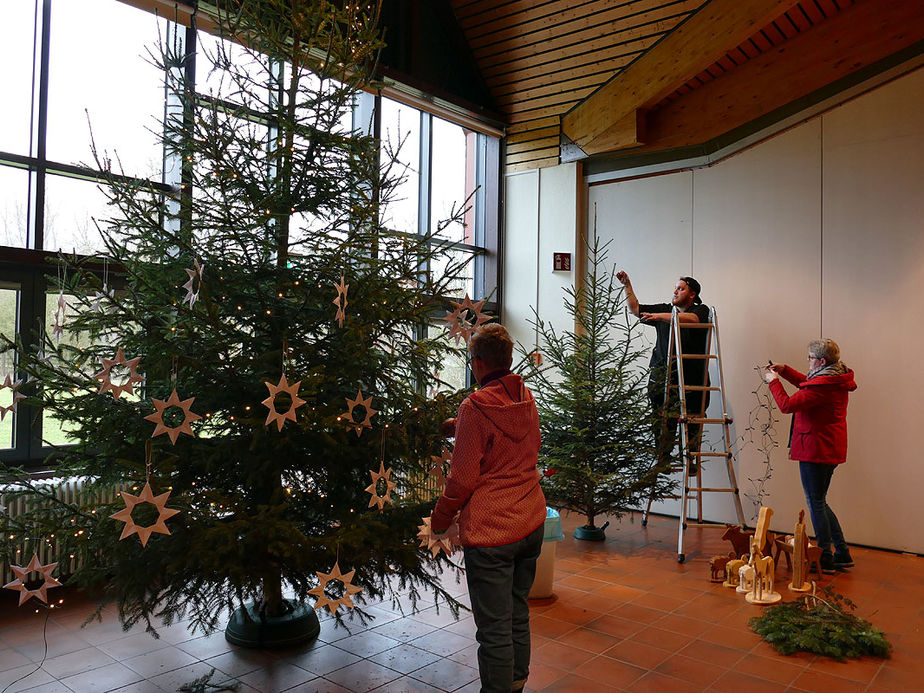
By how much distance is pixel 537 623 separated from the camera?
4.27m

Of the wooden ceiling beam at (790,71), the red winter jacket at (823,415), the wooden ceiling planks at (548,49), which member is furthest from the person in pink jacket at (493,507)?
the wooden ceiling planks at (548,49)

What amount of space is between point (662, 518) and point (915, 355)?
2799mm

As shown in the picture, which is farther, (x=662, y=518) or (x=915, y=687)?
(x=662, y=518)

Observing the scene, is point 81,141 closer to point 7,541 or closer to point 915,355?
point 7,541

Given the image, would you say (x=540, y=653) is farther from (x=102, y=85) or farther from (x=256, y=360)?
(x=102, y=85)

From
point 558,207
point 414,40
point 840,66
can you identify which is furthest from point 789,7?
point 414,40

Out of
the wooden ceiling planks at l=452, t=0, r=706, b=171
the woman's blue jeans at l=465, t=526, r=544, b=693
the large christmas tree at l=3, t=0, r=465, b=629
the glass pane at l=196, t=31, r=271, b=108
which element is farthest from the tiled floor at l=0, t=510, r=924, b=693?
the wooden ceiling planks at l=452, t=0, r=706, b=171

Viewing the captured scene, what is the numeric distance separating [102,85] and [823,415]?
19.1ft

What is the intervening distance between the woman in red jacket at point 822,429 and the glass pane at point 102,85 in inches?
196

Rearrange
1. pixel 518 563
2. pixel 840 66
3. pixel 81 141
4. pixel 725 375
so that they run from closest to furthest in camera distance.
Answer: pixel 518 563 → pixel 81 141 → pixel 840 66 → pixel 725 375

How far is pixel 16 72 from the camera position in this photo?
16.1 feet

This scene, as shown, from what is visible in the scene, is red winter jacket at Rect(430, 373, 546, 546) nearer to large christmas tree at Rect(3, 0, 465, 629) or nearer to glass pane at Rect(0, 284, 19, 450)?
large christmas tree at Rect(3, 0, 465, 629)

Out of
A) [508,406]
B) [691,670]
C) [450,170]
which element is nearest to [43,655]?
[508,406]

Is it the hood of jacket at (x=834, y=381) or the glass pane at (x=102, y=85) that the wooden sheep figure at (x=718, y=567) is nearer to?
the hood of jacket at (x=834, y=381)
